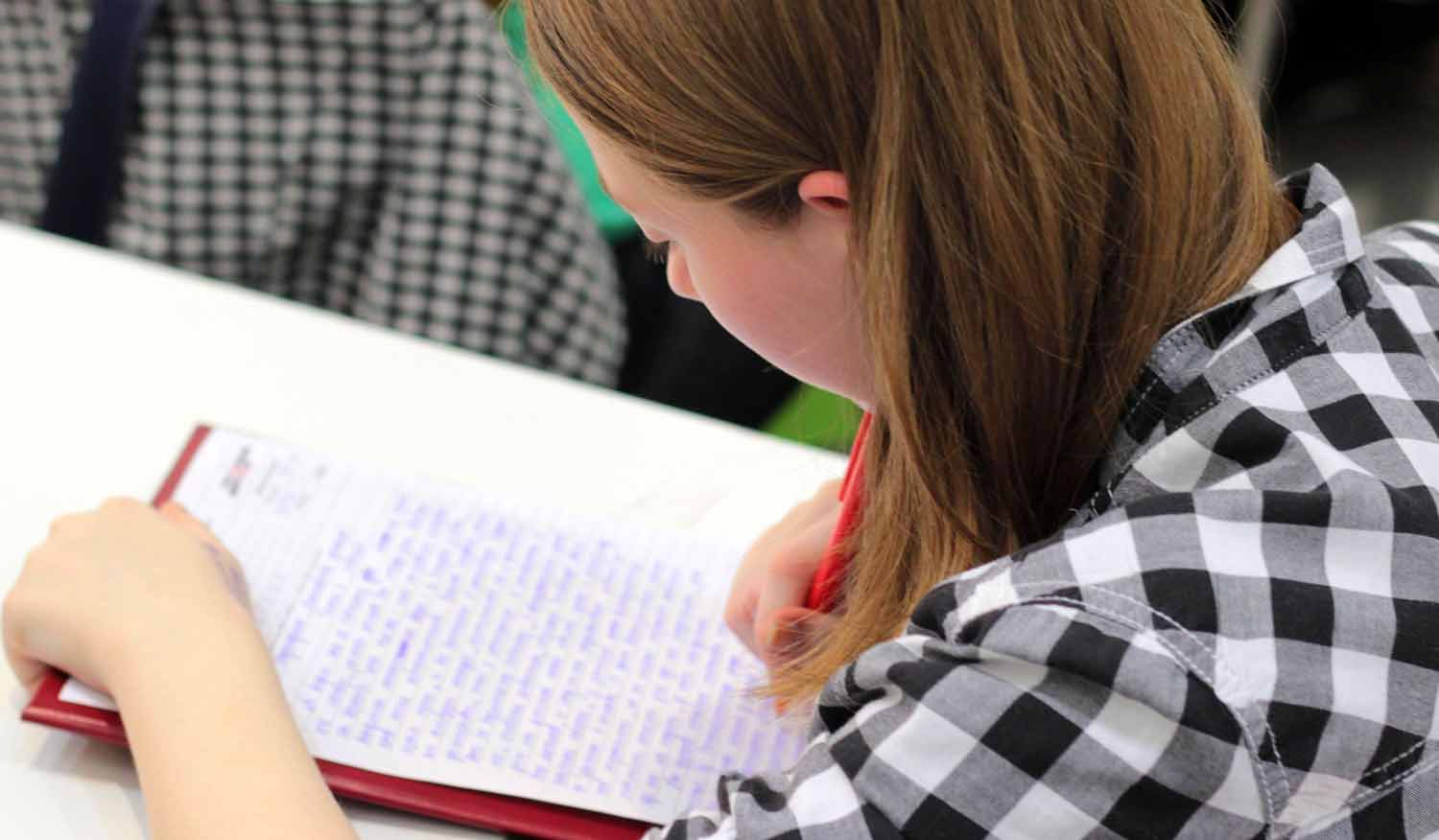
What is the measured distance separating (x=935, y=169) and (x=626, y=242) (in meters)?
0.88

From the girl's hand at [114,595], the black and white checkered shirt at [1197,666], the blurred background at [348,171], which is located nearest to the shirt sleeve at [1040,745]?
the black and white checkered shirt at [1197,666]

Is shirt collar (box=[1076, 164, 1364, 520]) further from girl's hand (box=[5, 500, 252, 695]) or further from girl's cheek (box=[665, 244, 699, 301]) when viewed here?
girl's hand (box=[5, 500, 252, 695])

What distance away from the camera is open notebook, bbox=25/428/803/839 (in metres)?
0.66

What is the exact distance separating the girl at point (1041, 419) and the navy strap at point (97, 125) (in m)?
0.52

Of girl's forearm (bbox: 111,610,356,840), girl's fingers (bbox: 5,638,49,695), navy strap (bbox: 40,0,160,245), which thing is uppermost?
navy strap (bbox: 40,0,160,245)

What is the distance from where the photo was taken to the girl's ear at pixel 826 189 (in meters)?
0.53

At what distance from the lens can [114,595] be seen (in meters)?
0.69

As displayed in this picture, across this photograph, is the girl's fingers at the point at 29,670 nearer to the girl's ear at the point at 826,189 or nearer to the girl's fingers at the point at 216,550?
the girl's fingers at the point at 216,550

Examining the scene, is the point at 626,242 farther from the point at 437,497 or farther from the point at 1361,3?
the point at 1361,3

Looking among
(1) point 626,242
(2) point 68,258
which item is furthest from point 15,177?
(1) point 626,242

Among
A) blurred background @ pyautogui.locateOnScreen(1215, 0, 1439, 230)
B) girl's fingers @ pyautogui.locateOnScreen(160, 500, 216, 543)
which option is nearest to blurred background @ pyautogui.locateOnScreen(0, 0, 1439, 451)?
girl's fingers @ pyautogui.locateOnScreen(160, 500, 216, 543)

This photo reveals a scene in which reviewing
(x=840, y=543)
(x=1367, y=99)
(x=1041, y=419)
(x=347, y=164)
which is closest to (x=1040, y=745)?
(x=1041, y=419)

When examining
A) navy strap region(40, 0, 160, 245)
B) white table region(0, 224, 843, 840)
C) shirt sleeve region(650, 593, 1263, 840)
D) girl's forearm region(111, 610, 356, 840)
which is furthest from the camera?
navy strap region(40, 0, 160, 245)

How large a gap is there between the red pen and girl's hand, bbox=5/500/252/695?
0.28 metres
